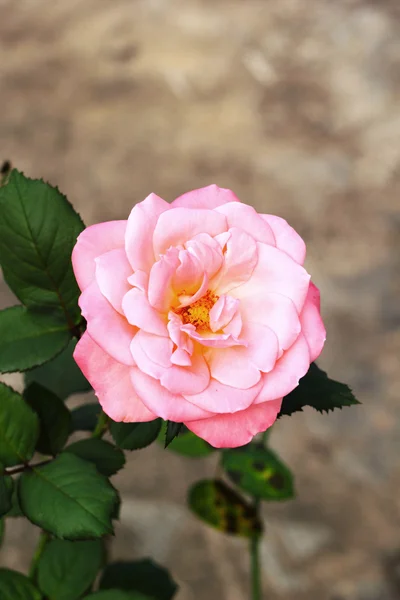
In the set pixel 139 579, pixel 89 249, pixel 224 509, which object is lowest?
pixel 224 509

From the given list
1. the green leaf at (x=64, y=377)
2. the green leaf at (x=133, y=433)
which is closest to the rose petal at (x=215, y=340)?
the green leaf at (x=133, y=433)

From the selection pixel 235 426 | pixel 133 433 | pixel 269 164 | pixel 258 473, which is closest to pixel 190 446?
pixel 258 473

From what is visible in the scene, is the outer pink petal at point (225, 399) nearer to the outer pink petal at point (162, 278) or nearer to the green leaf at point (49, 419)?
the outer pink petal at point (162, 278)

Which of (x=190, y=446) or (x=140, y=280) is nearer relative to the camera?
(x=140, y=280)

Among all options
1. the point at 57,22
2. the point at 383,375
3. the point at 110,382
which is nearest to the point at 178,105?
the point at 57,22

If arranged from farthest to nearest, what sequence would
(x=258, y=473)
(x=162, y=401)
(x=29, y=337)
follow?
(x=258, y=473) < (x=29, y=337) < (x=162, y=401)

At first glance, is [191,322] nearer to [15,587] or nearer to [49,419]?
[49,419]

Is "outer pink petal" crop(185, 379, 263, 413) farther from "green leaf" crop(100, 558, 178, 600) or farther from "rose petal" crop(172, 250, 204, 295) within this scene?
"green leaf" crop(100, 558, 178, 600)

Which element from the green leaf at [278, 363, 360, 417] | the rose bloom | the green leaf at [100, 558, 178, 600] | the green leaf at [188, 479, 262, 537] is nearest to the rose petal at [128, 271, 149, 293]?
the rose bloom
